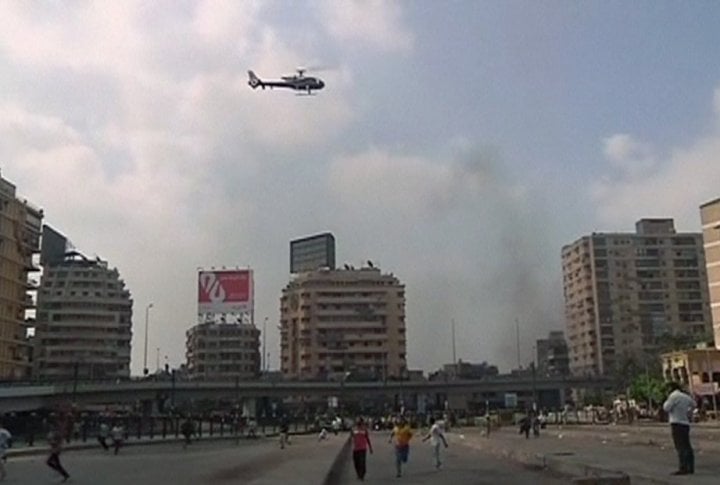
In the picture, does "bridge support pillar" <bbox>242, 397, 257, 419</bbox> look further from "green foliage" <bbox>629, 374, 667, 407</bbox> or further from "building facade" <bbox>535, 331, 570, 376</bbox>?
"building facade" <bbox>535, 331, 570, 376</bbox>

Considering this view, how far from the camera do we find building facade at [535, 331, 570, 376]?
171 meters

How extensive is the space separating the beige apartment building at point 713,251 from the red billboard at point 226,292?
4627cm

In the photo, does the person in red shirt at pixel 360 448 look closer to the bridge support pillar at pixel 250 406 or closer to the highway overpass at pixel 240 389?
the highway overpass at pixel 240 389

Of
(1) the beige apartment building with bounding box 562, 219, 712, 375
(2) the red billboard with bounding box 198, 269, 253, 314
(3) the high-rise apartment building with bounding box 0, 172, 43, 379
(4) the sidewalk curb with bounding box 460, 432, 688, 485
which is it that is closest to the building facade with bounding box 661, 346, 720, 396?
(2) the red billboard with bounding box 198, 269, 253, 314

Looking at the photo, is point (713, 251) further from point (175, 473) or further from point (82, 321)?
point (82, 321)

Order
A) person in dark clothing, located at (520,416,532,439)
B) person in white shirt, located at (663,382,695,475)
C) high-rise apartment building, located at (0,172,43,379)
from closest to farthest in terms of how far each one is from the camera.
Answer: person in white shirt, located at (663,382,695,475) → person in dark clothing, located at (520,416,532,439) → high-rise apartment building, located at (0,172,43,379)

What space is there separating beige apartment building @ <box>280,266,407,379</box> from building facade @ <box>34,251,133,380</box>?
27608 mm

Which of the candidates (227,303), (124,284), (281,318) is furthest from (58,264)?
(227,303)

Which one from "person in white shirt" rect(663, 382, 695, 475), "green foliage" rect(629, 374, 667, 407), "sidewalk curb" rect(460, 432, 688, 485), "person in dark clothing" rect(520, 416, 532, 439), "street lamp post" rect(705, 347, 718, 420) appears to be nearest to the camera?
"person in white shirt" rect(663, 382, 695, 475)

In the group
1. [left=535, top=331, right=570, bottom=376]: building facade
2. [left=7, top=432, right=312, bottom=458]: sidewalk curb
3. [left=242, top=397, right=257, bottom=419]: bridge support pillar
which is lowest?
[left=7, top=432, right=312, bottom=458]: sidewalk curb

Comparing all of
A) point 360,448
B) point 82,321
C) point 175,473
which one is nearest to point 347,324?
point 82,321

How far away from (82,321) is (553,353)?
91.8 metres

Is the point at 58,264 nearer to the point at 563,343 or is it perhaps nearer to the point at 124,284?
Result: the point at 124,284

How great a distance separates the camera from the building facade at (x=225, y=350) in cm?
14850
